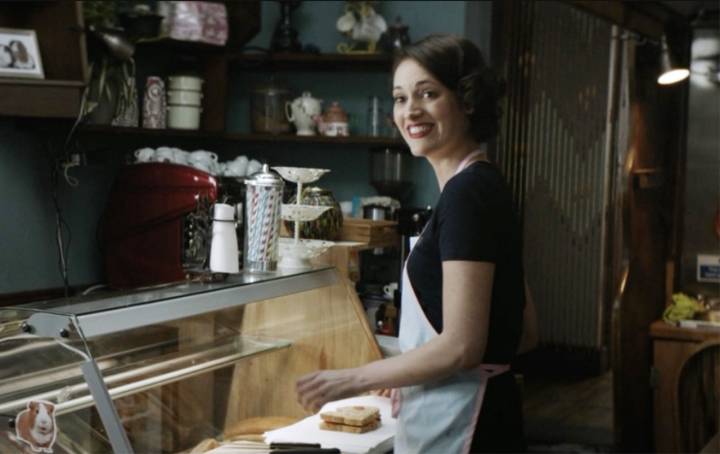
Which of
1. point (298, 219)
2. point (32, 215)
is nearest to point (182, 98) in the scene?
point (32, 215)

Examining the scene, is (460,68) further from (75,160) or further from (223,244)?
(75,160)

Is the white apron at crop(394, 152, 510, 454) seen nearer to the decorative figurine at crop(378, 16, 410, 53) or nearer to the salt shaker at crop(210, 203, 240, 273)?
the salt shaker at crop(210, 203, 240, 273)

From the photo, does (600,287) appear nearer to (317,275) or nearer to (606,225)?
(606,225)

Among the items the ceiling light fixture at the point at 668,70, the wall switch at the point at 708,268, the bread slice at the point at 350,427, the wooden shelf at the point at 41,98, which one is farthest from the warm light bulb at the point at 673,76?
the bread slice at the point at 350,427

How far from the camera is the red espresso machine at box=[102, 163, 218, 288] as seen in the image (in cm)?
405

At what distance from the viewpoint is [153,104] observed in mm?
4395

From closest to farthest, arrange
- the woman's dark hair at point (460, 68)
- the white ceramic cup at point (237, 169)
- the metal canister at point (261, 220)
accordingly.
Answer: the woman's dark hair at point (460, 68)
the metal canister at point (261, 220)
the white ceramic cup at point (237, 169)

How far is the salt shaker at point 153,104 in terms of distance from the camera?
4.38 meters

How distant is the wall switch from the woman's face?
3326 millimetres

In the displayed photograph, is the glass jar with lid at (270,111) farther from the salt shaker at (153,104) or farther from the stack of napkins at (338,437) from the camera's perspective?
the stack of napkins at (338,437)

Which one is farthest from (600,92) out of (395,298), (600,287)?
(395,298)

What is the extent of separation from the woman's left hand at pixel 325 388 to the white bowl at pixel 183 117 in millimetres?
2995

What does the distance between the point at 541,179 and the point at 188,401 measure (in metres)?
3.27

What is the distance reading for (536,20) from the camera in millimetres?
4961
